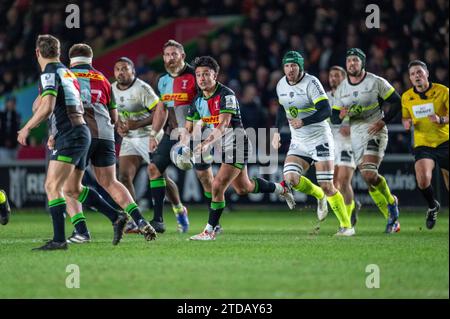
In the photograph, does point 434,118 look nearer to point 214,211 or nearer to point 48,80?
point 214,211

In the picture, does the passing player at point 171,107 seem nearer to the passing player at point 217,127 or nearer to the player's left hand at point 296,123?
the passing player at point 217,127

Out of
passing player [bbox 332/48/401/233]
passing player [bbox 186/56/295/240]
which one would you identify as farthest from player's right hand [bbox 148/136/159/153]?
passing player [bbox 332/48/401/233]

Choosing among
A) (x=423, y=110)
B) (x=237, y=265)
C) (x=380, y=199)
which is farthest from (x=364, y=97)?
(x=237, y=265)

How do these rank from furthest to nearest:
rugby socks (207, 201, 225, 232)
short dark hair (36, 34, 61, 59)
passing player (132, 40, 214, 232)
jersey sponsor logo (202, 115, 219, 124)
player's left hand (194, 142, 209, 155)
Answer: passing player (132, 40, 214, 232)
jersey sponsor logo (202, 115, 219, 124)
rugby socks (207, 201, 225, 232)
player's left hand (194, 142, 209, 155)
short dark hair (36, 34, 61, 59)

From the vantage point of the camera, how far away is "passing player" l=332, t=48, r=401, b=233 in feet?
43.7

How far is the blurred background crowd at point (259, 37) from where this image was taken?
63.5 feet

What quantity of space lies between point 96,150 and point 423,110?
4.46 m

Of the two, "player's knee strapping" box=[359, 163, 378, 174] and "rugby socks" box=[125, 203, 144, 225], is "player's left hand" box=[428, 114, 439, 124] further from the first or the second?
"rugby socks" box=[125, 203, 144, 225]

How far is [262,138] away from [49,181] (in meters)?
8.90

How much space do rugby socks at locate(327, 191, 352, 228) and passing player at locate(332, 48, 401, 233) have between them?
0.92m

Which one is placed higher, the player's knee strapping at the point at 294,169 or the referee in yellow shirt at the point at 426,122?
the referee in yellow shirt at the point at 426,122

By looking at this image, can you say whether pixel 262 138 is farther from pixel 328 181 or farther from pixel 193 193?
pixel 328 181

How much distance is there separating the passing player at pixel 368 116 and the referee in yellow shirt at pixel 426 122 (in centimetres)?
26

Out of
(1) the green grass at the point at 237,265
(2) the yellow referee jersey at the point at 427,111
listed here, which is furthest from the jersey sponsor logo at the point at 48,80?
(2) the yellow referee jersey at the point at 427,111
